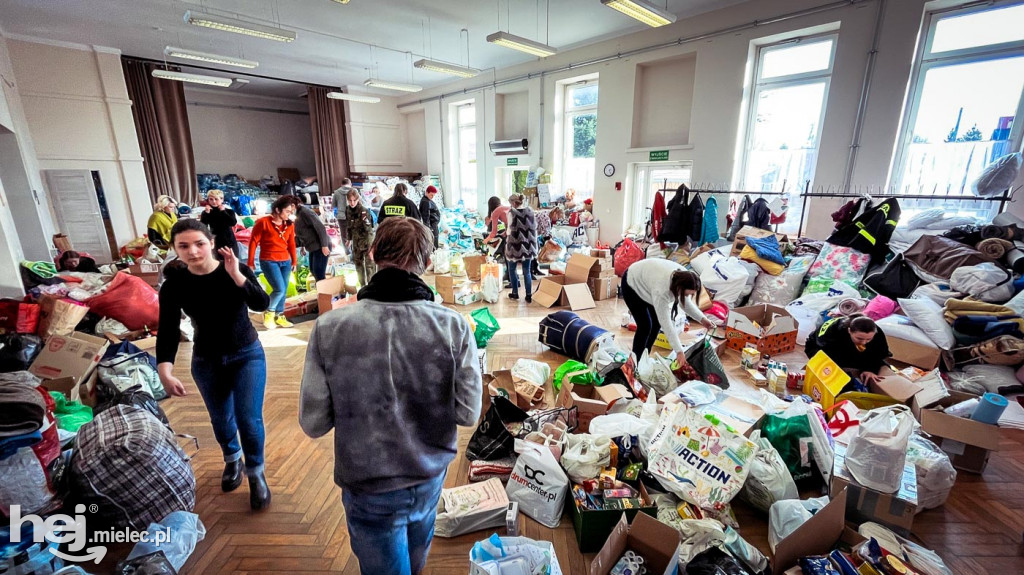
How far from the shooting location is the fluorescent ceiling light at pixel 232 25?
5160 millimetres

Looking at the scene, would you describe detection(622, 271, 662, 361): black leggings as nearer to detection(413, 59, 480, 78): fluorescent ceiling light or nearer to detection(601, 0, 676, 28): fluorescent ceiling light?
detection(601, 0, 676, 28): fluorescent ceiling light

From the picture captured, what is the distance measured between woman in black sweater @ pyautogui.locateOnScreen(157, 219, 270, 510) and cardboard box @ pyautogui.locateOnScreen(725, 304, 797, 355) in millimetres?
3952

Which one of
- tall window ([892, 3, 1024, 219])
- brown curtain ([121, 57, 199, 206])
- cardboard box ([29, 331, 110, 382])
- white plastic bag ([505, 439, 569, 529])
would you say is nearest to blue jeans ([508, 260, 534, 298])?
white plastic bag ([505, 439, 569, 529])

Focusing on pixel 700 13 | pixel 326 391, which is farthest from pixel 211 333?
pixel 700 13

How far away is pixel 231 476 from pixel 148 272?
439cm

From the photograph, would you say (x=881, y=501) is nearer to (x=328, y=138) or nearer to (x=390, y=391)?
(x=390, y=391)

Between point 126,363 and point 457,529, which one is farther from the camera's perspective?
point 126,363

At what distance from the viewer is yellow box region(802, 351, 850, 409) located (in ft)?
9.00

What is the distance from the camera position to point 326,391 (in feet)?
3.52

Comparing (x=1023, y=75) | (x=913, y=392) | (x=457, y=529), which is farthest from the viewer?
(x=1023, y=75)

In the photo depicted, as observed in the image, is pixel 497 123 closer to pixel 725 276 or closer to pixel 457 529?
pixel 725 276

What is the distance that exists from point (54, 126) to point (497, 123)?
26.3 ft

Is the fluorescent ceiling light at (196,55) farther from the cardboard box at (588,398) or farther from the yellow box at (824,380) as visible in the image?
the yellow box at (824,380)

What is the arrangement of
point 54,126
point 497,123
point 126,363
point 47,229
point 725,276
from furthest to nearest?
point 497,123 → point 54,126 → point 47,229 → point 725,276 → point 126,363
